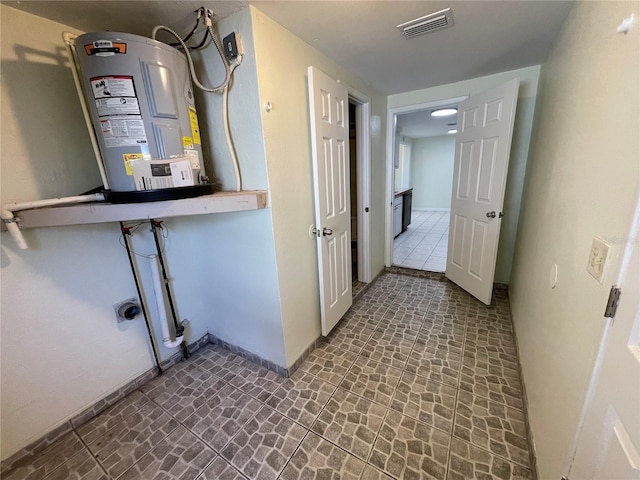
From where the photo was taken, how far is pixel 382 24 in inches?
55.6

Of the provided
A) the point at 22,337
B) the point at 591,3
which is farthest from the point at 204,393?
the point at 591,3

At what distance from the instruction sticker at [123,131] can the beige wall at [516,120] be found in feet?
8.53

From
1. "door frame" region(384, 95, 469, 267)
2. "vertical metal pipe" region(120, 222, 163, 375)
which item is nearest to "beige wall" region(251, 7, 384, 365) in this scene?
"vertical metal pipe" region(120, 222, 163, 375)

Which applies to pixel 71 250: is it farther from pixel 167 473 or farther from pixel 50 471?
pixel 167 473

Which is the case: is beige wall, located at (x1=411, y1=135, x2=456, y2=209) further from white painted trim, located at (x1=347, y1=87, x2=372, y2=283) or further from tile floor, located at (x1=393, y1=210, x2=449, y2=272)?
white painted trim, located at (x1=347, y1=87, x2=372, y2=283)

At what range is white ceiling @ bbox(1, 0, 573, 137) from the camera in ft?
3.77

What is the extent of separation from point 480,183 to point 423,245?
6.81 feet

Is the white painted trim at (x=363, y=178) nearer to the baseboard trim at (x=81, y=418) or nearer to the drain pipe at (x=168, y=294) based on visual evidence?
the drain pipe at (x=168, y=294)

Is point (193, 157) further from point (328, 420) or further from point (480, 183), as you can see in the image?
point (480, 183)

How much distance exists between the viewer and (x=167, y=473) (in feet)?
3.80

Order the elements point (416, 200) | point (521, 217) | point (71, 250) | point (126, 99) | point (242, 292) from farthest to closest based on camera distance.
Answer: point (416, 200) < point (521, 217) < point (242, 292) < point (71, 250) < point (126, 99)

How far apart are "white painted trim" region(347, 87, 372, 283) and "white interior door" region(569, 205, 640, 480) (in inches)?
80.4

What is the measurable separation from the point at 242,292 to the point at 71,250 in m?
0.93

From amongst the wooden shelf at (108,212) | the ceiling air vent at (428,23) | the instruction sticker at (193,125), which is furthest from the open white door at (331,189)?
the wooden shelf at (108,212)
